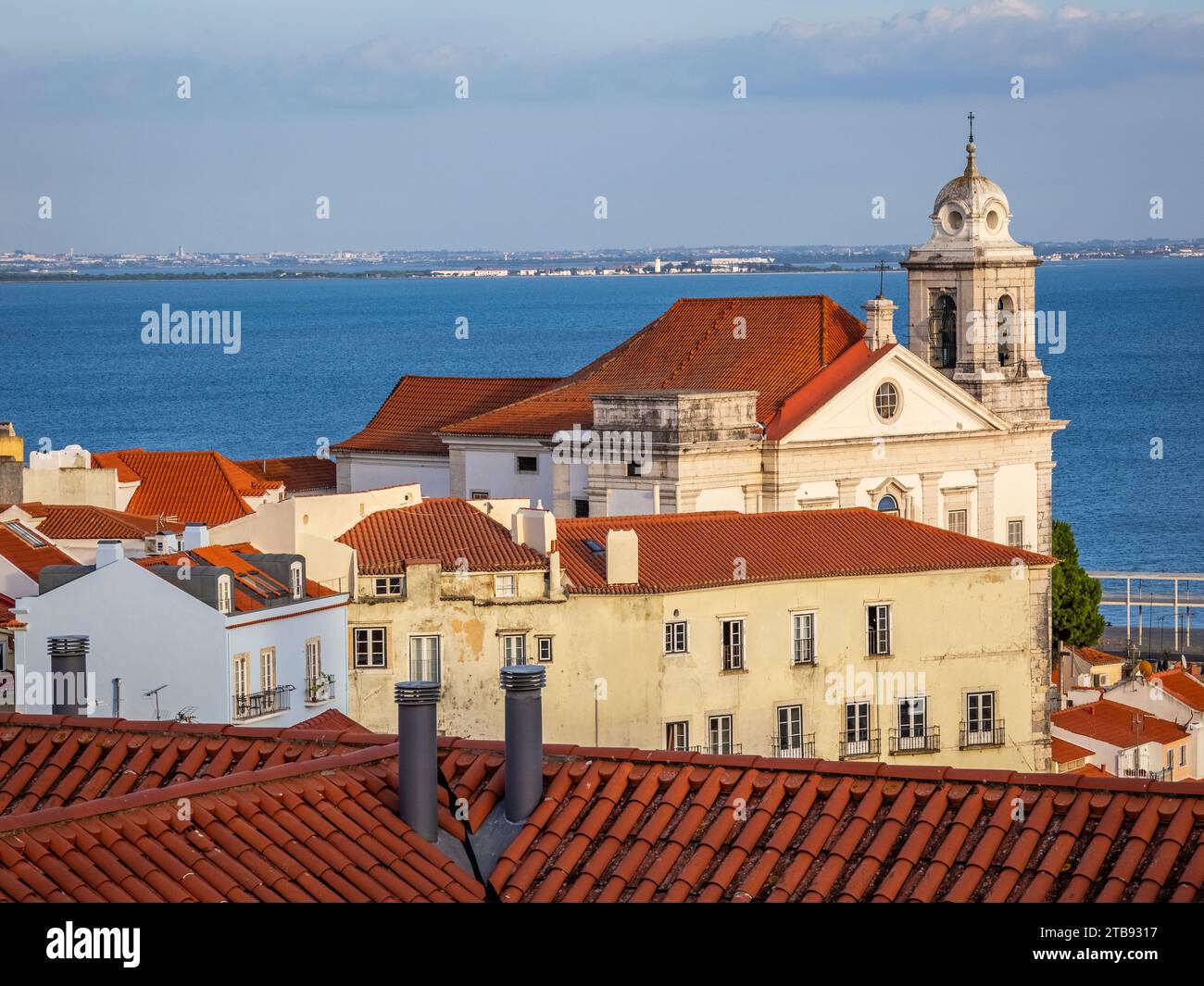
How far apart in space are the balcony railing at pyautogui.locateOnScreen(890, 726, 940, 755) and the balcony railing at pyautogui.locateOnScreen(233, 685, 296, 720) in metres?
10.4

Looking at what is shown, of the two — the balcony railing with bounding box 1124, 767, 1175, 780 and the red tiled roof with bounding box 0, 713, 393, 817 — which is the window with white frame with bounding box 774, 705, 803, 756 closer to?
the balcony railing with bounding box 1124, 767, 1175, 780

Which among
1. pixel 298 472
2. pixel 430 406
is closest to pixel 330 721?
pixel 430 406

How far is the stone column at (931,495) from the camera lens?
5906 centimetres

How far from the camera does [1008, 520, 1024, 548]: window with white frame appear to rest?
202 feet

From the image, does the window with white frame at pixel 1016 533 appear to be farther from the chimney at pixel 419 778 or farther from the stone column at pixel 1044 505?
the chimney at pixel 419 778

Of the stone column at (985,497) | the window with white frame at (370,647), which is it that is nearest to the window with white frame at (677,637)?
the window with white frame at (370,647)

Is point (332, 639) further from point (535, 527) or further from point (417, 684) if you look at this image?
point (417, 684)

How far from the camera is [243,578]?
4009 cm

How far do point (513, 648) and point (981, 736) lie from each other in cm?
831

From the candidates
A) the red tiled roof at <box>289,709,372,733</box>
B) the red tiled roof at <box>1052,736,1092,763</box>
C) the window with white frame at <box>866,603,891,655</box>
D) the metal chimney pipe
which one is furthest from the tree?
the metal chimney pipe

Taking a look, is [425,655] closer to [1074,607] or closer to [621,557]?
[621,557]

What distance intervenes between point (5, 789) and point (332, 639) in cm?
2346

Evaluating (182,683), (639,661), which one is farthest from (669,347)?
(182,683)

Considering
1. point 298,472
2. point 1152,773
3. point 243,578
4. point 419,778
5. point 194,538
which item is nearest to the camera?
point 419,778
